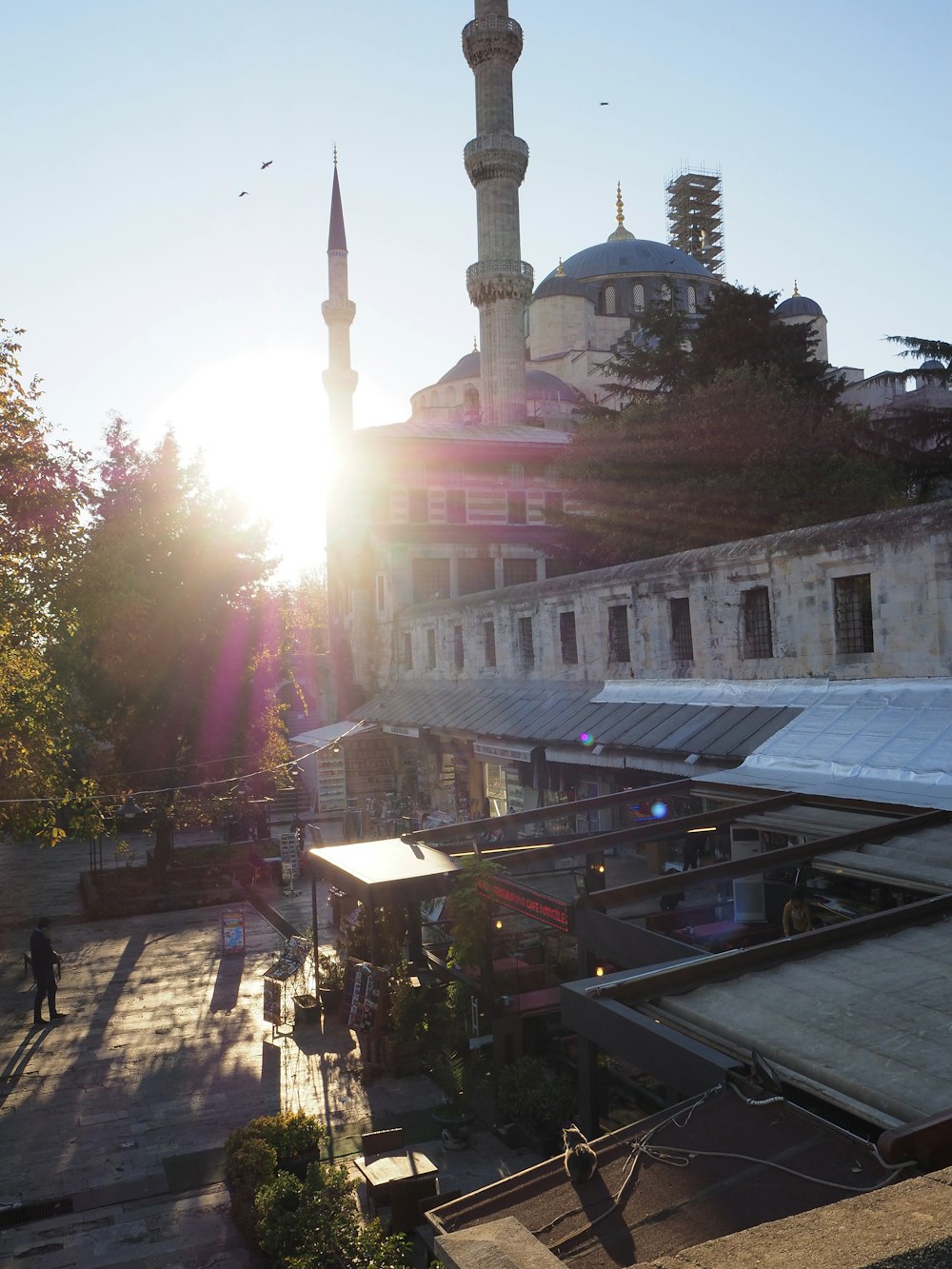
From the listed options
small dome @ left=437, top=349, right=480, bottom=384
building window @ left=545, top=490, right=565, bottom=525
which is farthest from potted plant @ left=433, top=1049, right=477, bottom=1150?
small dome @ left=437, top=349, right=480, bottom=384

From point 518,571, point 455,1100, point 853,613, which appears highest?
point 518,571

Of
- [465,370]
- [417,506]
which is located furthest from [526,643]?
[465,370]

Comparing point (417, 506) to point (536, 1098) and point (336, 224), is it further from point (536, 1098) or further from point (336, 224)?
point (536, 1098)

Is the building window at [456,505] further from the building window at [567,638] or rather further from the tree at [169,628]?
the building window at [567,638]

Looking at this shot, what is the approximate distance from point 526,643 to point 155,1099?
55.8ft

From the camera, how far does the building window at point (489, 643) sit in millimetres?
29500

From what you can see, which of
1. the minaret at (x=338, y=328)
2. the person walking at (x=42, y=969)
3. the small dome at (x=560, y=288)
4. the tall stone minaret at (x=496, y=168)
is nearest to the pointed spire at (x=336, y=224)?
the minaret at (x=338, y=328)

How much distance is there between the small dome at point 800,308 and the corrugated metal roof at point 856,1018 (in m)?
72.6

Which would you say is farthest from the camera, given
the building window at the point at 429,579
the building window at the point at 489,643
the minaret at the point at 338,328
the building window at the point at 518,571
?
the minaret at the point at 338,328

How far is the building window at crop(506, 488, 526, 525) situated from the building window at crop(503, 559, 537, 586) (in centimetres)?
195

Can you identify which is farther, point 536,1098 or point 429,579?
point 429,579

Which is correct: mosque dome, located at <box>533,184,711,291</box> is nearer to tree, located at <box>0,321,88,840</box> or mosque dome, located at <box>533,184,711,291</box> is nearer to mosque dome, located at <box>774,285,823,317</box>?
mosque dome, located at <box>774,285,823,317</box>

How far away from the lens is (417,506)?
43188 millimetres

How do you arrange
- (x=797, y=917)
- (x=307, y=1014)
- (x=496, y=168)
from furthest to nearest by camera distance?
(x=496, y=168)
(x=307, y=1014)
(x=797, y=917)
